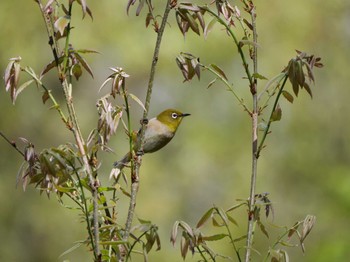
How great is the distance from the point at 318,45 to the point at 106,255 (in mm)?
12324

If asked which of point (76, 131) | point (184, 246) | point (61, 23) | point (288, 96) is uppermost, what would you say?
point (61, 23)

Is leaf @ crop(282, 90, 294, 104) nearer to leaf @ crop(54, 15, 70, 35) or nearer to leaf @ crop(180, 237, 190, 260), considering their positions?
leaf @ crop(180, 237, 190, 260)

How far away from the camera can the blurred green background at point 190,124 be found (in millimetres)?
11414

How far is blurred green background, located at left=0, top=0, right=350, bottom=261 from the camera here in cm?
1141

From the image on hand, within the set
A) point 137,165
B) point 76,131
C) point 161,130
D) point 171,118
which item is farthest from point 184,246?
point 171,118

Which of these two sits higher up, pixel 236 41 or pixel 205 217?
pixel 236 41

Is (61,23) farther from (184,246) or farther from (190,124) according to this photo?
(190,124)

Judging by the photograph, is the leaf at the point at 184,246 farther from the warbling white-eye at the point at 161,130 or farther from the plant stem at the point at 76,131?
the warbling white-eye at the point at 161,130

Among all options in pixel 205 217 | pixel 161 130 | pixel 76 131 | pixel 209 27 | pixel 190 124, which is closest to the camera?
pixel 76 131

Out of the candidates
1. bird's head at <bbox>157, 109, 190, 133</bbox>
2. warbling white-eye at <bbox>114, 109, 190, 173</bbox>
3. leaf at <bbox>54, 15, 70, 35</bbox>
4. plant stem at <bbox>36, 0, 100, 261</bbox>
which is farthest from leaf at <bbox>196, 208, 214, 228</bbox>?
bird's head at <bbox>157, 109, 190, 133</bbox>

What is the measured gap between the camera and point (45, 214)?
1185 cm

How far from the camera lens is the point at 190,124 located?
13.3 m

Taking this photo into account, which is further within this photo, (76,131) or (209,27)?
(209,27)

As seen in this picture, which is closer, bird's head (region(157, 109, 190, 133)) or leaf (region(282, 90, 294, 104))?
leaf (region(282, 90, 294, 104))
